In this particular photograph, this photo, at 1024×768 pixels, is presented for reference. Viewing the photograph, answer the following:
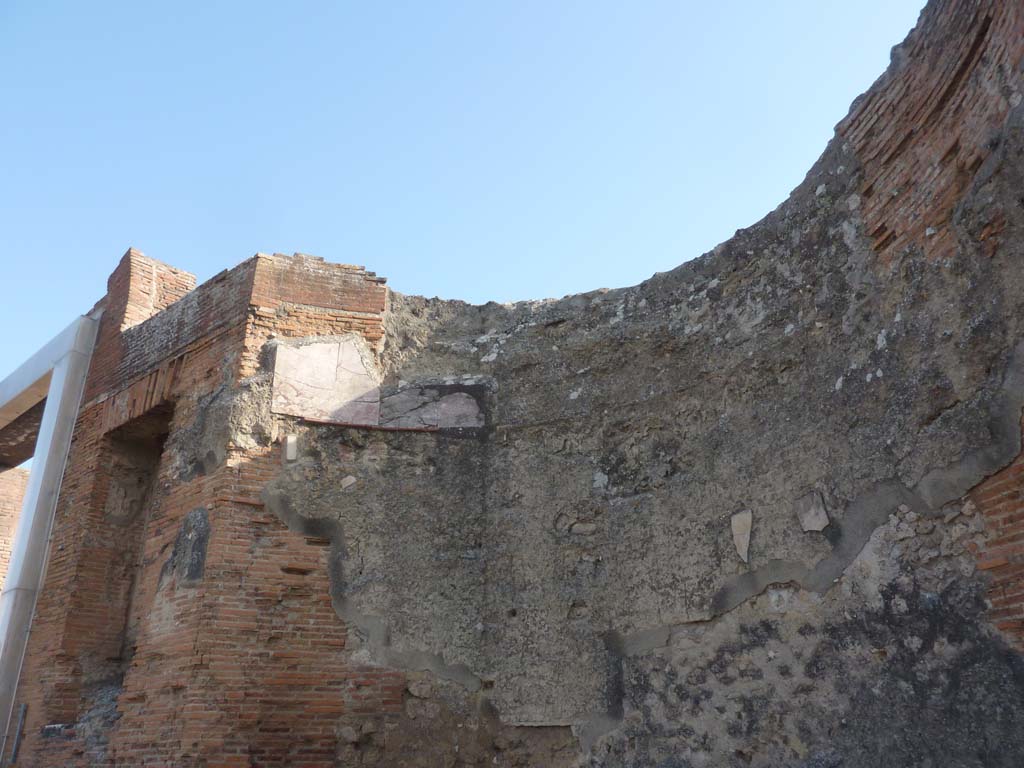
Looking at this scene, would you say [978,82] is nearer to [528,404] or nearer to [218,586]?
[528,404]

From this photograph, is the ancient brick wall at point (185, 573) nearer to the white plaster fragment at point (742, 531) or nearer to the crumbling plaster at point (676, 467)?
the crumbling plaster at point (676, 467)

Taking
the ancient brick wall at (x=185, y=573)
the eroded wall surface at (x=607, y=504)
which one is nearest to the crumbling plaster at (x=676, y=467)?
the eroded wall surface at (x=607, y=504)

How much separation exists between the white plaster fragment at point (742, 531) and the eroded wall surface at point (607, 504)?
15 millimetres

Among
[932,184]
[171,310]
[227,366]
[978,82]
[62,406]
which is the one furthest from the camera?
[62,406]

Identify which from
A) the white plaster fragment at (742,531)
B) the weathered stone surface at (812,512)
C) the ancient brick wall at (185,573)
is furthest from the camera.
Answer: the ancient brick wall at (185,573)

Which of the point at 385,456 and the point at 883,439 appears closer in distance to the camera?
the point at 883,439

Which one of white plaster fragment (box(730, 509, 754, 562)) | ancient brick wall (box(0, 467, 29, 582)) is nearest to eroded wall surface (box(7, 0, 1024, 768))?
white plaster fragment (box(730, 509, 754, 562))

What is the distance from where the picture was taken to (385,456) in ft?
17.8

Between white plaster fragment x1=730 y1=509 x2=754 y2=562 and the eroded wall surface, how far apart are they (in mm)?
15

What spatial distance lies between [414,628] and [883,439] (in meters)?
2.82

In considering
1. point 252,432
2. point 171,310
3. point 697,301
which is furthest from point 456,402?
point 171,310

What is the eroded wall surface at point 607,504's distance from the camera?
3369mm

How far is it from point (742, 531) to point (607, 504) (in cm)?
95

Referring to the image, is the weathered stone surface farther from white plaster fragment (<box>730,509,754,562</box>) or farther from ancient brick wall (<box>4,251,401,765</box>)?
ancient brick wall (<box>4,251,401,765</box>)
